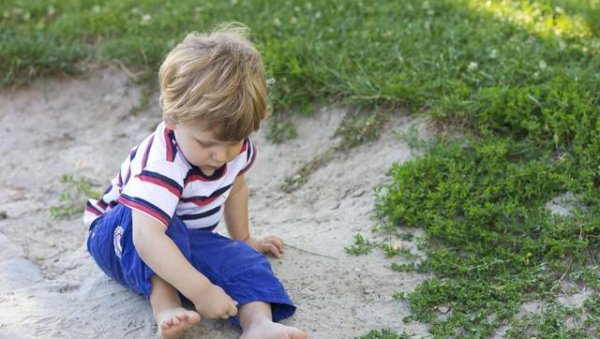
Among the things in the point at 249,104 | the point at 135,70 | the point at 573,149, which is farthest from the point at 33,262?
the point at 573,149

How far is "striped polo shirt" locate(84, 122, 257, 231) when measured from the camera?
3.15 m

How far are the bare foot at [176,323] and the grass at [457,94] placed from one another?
691 millimetres

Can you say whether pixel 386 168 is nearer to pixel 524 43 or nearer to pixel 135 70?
pixel 524 43

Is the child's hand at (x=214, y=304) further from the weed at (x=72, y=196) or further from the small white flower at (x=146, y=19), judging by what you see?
the small white flower at (x=146, y=19)

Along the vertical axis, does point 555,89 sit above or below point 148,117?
above

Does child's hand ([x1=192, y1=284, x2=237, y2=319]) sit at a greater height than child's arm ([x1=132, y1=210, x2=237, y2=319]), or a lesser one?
lesser

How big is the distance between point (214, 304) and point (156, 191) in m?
0.45

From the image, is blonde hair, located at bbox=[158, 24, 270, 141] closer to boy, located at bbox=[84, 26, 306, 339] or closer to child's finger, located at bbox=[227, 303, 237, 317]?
boy, located at bbox=[84, 26, 306, 339]

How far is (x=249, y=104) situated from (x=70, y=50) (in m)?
3.26

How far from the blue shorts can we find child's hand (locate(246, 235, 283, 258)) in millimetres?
353

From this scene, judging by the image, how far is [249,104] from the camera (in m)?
3.12

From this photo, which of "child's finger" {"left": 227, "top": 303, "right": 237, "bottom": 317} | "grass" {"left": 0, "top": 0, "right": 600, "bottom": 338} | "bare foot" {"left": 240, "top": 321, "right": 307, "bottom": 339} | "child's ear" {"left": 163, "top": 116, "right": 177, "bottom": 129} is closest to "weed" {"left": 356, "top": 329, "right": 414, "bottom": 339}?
"grass" {"left": 0, "top": 0, "right": 600, "bottom": 338}

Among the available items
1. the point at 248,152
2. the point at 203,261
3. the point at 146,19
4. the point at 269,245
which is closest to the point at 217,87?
the point at 248,152

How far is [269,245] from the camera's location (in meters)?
3.86
